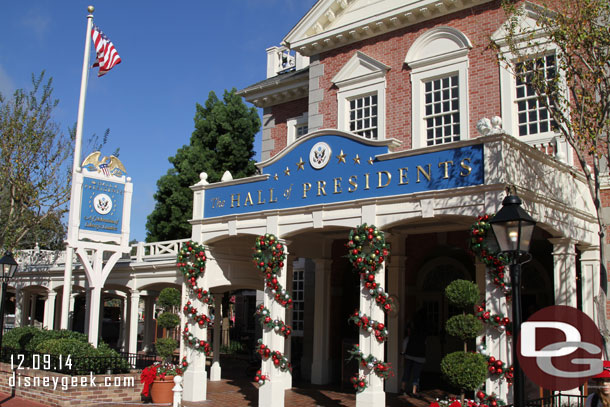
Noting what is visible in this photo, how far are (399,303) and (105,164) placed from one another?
396 inches

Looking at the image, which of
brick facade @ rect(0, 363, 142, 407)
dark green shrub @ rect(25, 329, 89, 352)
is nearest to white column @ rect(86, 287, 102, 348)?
dark green shrub @ rect(25, 329, 89, 352)

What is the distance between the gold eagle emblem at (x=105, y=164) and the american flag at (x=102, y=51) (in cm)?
319

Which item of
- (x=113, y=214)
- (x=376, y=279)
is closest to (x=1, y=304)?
(x=113, y=214)

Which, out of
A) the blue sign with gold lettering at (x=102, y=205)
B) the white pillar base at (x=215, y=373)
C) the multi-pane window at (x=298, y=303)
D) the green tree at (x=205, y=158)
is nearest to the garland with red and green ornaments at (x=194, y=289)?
the white pillar base at (x=215, y=373)

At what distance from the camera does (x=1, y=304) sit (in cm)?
1435

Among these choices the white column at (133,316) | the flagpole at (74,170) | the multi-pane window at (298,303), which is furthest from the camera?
the white column at (133,316)

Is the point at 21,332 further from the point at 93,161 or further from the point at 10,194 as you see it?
the point at 10,194

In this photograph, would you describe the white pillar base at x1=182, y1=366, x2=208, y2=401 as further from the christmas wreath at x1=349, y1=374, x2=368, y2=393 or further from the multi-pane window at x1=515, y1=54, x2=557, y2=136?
the multi-pane window at x1=515, y1=54, x2=557, y2=136

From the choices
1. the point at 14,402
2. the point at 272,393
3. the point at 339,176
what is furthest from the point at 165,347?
the point at 339,176

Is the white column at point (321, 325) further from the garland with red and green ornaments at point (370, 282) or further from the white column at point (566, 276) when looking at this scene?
the white column at point (566, 276)

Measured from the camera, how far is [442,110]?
15.2 metres

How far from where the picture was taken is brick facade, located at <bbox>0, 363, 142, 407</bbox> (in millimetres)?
13227

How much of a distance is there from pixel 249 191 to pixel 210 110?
18.7m

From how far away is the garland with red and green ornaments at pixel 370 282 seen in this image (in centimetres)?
1161
